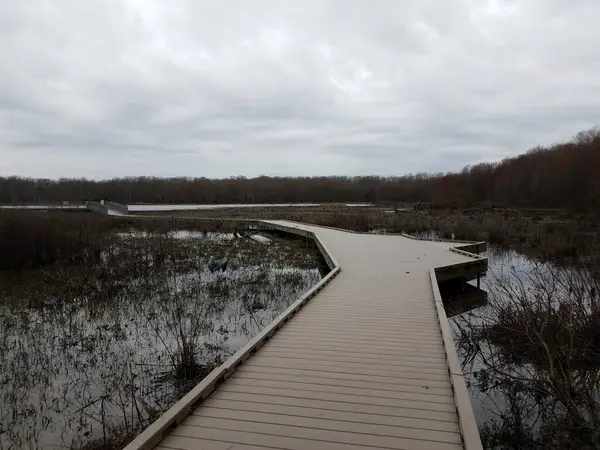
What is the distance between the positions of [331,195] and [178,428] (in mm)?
69528

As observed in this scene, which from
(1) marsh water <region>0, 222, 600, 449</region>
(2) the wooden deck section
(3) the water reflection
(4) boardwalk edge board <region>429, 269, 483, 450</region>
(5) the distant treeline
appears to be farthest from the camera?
(5) the distant treeline

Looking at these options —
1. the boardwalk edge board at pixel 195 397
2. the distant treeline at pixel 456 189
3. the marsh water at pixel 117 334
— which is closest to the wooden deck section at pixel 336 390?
the boardwalk edge board at pixel 195 397

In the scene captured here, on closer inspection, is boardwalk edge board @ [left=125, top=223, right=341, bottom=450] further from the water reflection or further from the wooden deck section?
the water reflection

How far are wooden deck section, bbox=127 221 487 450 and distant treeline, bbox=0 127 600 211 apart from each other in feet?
104

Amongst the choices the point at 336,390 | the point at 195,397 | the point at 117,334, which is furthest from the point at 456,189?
the point at 195,397

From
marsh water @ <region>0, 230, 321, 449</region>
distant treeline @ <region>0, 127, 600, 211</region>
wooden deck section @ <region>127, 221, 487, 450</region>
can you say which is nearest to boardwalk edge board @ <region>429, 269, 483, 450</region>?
wooden deck section @ <region>127, 221, 487, 450</region>

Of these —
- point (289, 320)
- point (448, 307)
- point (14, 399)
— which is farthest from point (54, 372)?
point (448, 307)

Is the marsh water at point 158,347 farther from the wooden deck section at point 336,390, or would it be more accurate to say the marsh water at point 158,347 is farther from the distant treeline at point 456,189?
the distant treeline at point 456,189

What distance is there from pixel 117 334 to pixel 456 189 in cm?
5128

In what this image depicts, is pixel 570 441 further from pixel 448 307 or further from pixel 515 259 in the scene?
pixel 515 259

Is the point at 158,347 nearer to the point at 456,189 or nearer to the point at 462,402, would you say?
the point at 462,402

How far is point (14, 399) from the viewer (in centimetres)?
496

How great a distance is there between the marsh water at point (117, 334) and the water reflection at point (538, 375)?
3282 millimetres

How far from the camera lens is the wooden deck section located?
2.99 meters
